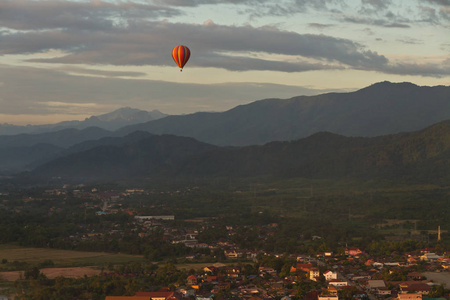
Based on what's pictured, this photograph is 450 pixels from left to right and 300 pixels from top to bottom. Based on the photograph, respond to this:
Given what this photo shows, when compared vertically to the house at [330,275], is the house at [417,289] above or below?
above

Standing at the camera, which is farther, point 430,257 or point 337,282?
point 430,257

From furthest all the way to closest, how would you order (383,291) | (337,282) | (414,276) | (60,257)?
(60,257) < (414,276) < (337,282) < (383,291)

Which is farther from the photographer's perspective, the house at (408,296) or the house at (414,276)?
the house at (414,276)

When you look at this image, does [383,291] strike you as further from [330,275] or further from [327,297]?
[330,275]

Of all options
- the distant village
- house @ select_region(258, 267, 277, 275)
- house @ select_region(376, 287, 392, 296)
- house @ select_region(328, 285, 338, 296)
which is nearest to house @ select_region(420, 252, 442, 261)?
the distant village

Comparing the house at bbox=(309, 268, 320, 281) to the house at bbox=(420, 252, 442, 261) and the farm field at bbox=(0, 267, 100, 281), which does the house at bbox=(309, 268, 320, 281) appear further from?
the farm field at bbox=(0, 267, 100, 281)

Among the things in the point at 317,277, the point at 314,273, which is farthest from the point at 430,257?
the point at 317,277

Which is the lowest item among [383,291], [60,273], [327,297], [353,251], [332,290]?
[60,273]

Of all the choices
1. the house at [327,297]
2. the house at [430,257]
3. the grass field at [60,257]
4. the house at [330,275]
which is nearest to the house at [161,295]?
the house at [327,297]

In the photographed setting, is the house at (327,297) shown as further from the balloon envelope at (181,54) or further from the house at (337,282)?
the balloon envelope at (181,54)
